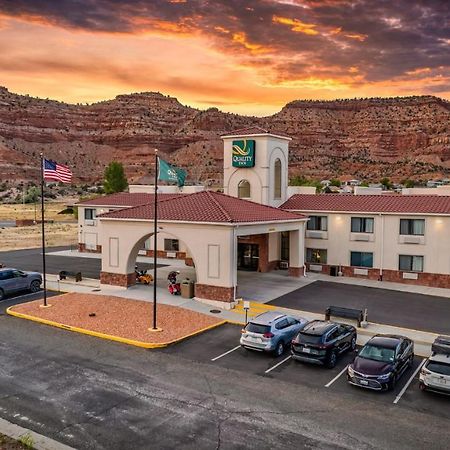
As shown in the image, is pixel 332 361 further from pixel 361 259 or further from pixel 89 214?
pixel 89 214

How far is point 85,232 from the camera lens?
49.9 m

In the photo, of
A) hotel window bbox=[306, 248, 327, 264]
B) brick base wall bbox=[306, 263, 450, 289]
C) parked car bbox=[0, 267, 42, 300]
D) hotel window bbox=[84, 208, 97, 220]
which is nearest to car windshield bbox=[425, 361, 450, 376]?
brick base wall bbox=[306, 263, 450, 289]

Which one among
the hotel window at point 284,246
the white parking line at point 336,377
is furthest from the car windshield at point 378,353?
the hotel window at point 284,246

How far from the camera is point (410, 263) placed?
114 feet

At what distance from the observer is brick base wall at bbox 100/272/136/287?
103 ft

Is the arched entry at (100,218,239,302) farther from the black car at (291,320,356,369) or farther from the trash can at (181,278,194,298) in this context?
the black car at (291,320,356,369)

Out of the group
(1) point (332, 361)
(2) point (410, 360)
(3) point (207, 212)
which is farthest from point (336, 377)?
(3) point (207, 212)

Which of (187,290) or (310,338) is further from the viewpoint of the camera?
(187,290)

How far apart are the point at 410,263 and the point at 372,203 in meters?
5.53

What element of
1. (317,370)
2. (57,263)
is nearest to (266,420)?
(317,370)

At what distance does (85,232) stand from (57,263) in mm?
7212

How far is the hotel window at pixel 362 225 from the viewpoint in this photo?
119 ft

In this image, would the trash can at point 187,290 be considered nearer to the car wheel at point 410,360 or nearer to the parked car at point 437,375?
the car wheel at point 410,360

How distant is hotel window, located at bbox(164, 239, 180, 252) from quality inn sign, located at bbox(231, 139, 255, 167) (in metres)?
9.63
